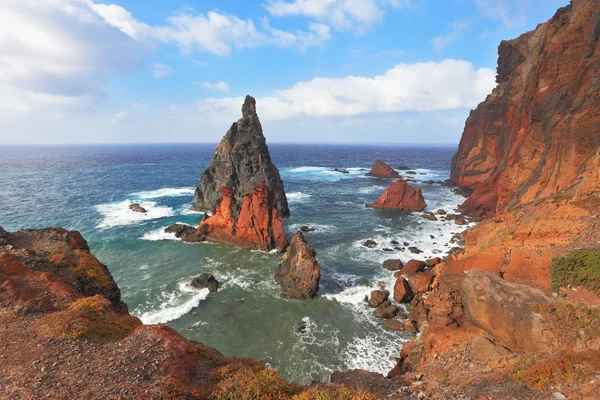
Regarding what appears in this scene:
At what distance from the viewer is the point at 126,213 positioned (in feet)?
194

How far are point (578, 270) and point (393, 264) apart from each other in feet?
76.9

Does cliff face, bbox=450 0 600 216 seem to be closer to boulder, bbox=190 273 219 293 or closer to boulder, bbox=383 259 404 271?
boulder, bbox=383 259 404 271

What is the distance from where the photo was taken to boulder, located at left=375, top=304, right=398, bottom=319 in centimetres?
2731

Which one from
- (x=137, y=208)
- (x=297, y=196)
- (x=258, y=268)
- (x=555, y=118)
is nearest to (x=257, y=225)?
(x=258, y=268)

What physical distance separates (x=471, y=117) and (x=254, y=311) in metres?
81.9

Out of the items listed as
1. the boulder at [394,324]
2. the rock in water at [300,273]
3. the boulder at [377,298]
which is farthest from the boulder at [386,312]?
the rock in water at [300,273]

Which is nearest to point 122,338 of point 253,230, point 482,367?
point 482,367

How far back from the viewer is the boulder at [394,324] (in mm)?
25891

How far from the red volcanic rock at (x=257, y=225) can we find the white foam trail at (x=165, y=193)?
3456 cm

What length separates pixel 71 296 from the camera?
1423cm

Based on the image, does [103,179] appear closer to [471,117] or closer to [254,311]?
[254,311]

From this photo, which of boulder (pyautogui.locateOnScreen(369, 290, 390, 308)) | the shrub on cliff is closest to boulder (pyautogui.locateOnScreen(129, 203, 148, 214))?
boulder (pyautogui.locateOnScreen(369, 290, 390, 308))

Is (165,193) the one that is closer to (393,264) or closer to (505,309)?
(393,264)

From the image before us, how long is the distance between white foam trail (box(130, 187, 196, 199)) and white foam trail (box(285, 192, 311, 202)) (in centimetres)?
2614
